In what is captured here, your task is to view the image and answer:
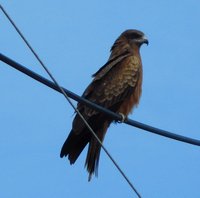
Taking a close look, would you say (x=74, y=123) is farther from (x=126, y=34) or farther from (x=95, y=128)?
(x=126, y=34)

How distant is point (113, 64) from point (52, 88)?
3.26m

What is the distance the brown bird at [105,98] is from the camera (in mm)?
7001

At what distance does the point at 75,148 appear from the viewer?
705 centimetres

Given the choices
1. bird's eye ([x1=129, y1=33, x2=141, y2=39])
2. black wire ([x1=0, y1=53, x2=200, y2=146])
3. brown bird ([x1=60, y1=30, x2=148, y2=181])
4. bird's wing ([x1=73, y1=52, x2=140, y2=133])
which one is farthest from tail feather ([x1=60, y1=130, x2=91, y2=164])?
bird's eye ([x1=129, y1=33, x2=141, y2=39])

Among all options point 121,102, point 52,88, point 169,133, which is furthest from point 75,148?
point 52,88

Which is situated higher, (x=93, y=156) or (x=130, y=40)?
(x=130, y=40)

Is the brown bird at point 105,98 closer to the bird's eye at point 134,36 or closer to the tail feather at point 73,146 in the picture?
the tail feather at point 73,146

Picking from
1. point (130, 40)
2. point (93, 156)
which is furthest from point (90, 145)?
point (130, 40)

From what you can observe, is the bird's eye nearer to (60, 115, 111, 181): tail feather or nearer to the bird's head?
the bird's head

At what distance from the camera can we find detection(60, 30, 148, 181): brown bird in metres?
7.00

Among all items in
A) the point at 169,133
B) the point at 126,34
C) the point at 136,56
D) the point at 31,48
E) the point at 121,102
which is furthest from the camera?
the point at 126,34

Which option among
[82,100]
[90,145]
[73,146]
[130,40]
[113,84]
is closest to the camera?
[82,100]

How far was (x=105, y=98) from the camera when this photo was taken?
7473 mm

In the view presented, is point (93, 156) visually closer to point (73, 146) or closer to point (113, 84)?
point (73, 146)
